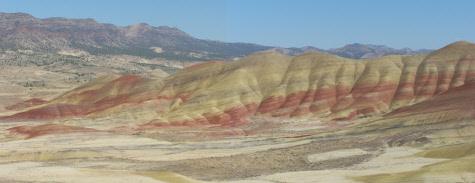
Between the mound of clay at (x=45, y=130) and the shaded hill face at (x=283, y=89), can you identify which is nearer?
the mound of clay at (x=45, y=130)

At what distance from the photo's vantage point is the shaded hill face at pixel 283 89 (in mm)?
115956

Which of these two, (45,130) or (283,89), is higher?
(283,89)

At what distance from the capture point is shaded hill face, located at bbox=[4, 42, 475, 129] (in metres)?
116

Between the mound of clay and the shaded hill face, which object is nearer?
the mound of clay

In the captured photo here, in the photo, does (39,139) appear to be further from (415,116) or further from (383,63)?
(383,63)

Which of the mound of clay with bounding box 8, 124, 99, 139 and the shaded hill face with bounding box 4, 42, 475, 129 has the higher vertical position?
the shaded hill face with bounding box 4, 42, 475, 129

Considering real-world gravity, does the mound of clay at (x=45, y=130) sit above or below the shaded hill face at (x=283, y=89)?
below

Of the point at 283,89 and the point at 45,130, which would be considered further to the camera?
the point at 283,89

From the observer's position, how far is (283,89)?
129500mm

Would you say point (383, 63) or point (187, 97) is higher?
point (383, 63)

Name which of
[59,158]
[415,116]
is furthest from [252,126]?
[59,158]

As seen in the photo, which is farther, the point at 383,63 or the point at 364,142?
the point at 383,63

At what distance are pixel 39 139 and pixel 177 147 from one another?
28.3 m

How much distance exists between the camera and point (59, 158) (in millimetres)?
61750
